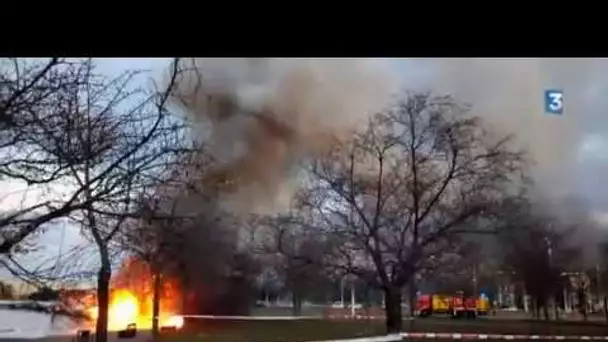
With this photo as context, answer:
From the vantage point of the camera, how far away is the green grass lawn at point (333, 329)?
9.02 ft

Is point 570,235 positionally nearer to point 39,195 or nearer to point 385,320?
point 385,320

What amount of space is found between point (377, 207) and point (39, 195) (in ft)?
3.47

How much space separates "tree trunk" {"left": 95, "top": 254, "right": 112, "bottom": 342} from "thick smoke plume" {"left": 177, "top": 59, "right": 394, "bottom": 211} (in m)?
0.42

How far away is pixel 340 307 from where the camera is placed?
281cm

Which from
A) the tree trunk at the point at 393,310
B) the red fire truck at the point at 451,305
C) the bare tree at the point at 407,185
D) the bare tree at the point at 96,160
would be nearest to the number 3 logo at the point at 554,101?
the bare tree at the point at 407,185

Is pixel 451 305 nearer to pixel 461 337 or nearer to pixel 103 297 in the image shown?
pixel 461 337

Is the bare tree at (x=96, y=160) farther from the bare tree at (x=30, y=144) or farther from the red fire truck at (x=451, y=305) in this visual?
the red fire truck at (x=451, y=305)

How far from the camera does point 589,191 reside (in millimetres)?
2812

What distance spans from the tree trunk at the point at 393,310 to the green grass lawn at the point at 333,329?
0.07 feet

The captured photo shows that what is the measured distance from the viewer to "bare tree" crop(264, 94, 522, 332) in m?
2.86

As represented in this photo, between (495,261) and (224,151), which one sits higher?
(224,151)

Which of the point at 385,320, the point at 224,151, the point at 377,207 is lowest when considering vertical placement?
the point at 385,320

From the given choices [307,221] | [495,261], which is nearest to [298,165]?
[307,221]

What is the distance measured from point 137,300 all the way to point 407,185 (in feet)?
3.05
